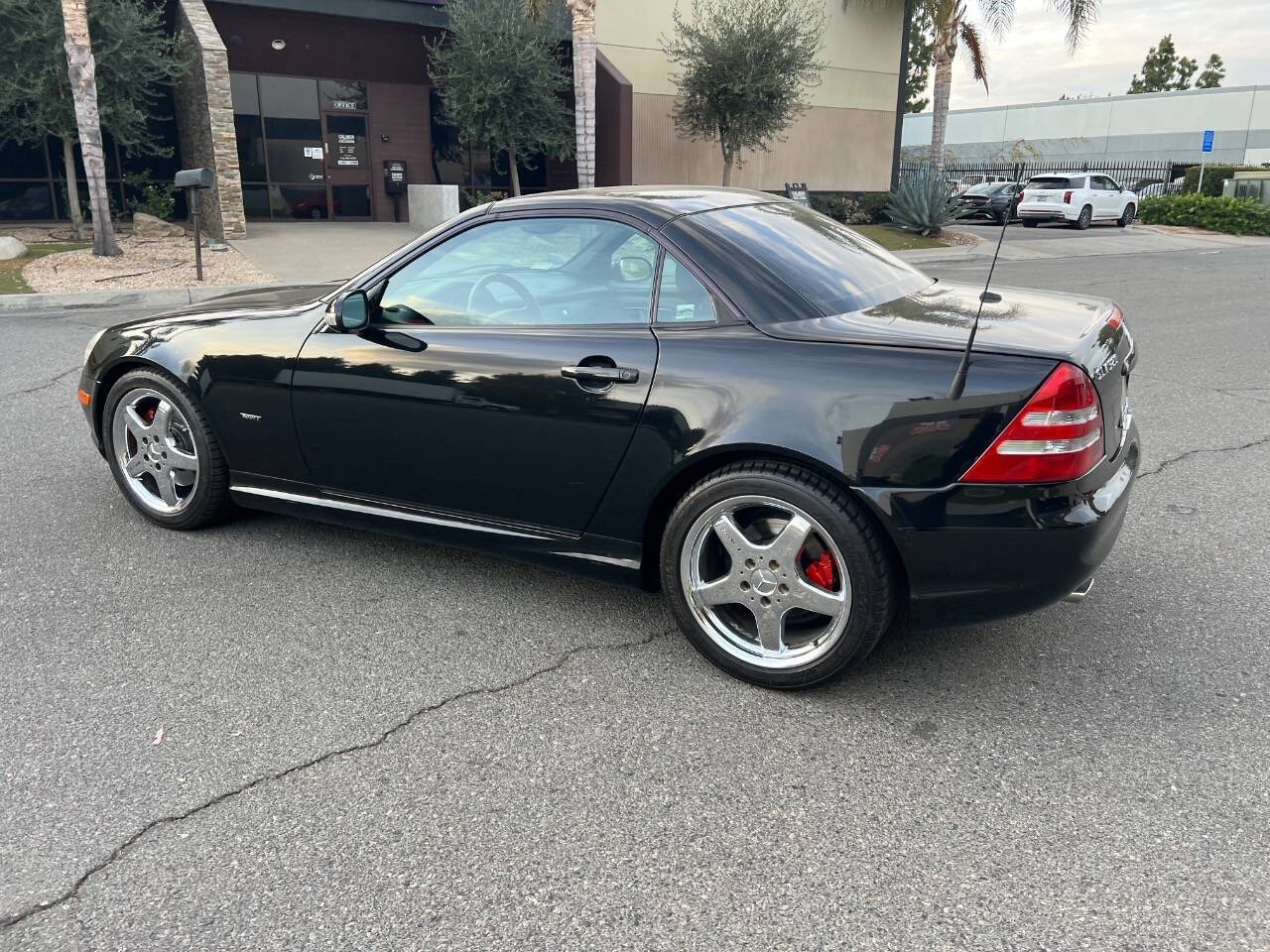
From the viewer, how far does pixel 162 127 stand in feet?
68.4

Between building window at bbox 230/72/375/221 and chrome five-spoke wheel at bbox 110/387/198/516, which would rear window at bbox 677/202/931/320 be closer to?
chrome five-spoke wheel at bbox 110/387/198/516

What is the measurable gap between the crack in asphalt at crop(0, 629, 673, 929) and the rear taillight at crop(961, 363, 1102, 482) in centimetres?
137

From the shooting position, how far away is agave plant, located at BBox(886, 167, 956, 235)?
21797mm

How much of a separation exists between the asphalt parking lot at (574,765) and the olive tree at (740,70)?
18.9 metres

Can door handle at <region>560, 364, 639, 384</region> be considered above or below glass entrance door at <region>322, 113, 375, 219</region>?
below

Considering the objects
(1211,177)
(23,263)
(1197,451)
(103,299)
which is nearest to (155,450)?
(1197,451)

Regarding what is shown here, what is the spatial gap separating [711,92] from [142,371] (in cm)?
1932

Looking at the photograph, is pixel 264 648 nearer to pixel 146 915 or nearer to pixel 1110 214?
pixel 146 915

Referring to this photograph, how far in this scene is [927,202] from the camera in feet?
71.6

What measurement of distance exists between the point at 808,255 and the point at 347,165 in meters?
21.1

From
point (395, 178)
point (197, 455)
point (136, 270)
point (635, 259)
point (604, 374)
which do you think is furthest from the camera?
point (395, 178)

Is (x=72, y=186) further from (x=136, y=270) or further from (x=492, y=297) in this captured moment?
(x=492, y=297)

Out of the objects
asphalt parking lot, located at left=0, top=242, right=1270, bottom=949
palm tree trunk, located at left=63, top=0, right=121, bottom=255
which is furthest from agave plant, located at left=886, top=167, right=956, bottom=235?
asphalt parking lot, located at left=0, top=242, right=1270, bottom=949

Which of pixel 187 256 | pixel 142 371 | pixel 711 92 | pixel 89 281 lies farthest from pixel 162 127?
pixel 142 371
